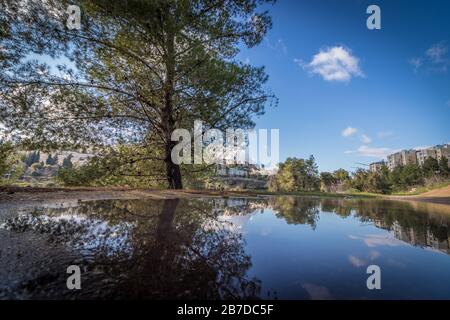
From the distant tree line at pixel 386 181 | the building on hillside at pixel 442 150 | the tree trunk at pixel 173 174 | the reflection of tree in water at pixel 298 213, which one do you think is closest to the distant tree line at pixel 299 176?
the distant tree line at pixel 386 181

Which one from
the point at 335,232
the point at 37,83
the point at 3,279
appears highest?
the point at 37,83

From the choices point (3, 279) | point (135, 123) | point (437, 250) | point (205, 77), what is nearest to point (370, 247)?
point (437, 250)

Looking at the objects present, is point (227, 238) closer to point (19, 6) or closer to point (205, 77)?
point (205, 77)

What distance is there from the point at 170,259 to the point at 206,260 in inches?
8.9

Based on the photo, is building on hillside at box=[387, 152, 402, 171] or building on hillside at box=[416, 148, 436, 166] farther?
building on hillside at box=[387, 152, 402, 171]

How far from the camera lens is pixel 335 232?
8.11 feet

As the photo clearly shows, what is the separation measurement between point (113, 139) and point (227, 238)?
7.12 meters

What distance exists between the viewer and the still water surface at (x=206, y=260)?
3.37ft

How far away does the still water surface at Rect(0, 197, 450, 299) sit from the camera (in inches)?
40.5

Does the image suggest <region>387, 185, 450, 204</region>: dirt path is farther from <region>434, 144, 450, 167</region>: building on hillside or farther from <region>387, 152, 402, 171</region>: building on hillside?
<region>387, 152, 402, 171</region>: building on hillside

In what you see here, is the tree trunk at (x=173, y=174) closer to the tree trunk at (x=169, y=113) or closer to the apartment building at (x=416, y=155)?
the tree trunk at (x=169, y=113)

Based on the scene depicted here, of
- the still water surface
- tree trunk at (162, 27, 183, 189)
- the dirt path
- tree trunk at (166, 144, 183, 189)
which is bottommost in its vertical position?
the dirt path

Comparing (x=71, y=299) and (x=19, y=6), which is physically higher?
(x=19, y=6)

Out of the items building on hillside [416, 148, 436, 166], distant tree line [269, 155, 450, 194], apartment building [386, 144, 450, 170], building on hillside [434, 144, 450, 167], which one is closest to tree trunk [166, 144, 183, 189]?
distant tree line [269, 155, 450, 194]
